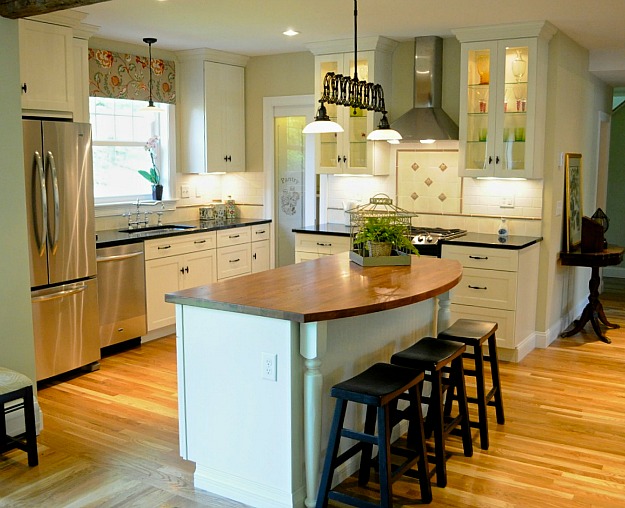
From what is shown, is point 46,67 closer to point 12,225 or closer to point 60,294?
point 12,225

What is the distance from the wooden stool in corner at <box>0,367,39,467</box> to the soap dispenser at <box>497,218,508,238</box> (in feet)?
12.7

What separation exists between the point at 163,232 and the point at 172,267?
1.14 ft

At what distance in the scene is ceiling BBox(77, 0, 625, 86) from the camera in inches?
191

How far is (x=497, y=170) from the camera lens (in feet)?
19.1

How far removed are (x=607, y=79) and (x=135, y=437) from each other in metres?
6.03

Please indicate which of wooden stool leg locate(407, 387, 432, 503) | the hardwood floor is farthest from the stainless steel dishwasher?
wooden stool leg locate(407, 387, 432, 503)

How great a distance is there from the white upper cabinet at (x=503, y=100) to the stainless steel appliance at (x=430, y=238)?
0.54 metres

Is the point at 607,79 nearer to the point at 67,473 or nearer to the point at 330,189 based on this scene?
the point at 330,189

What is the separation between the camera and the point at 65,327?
16.5 ft

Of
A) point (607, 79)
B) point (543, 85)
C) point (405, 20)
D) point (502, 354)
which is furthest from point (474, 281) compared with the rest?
point (607, 79)

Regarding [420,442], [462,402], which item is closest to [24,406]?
[420,442]

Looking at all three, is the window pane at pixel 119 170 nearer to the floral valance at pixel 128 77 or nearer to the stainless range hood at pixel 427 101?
the floral valance at pixel 128 77

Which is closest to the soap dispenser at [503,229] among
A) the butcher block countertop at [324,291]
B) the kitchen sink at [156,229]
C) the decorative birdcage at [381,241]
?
the butcher block countertop at [324,291]

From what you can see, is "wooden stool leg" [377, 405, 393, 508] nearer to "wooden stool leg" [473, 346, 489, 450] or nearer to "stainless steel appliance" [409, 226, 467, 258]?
"wooden stool leg" [473, 346, 489, 450]
